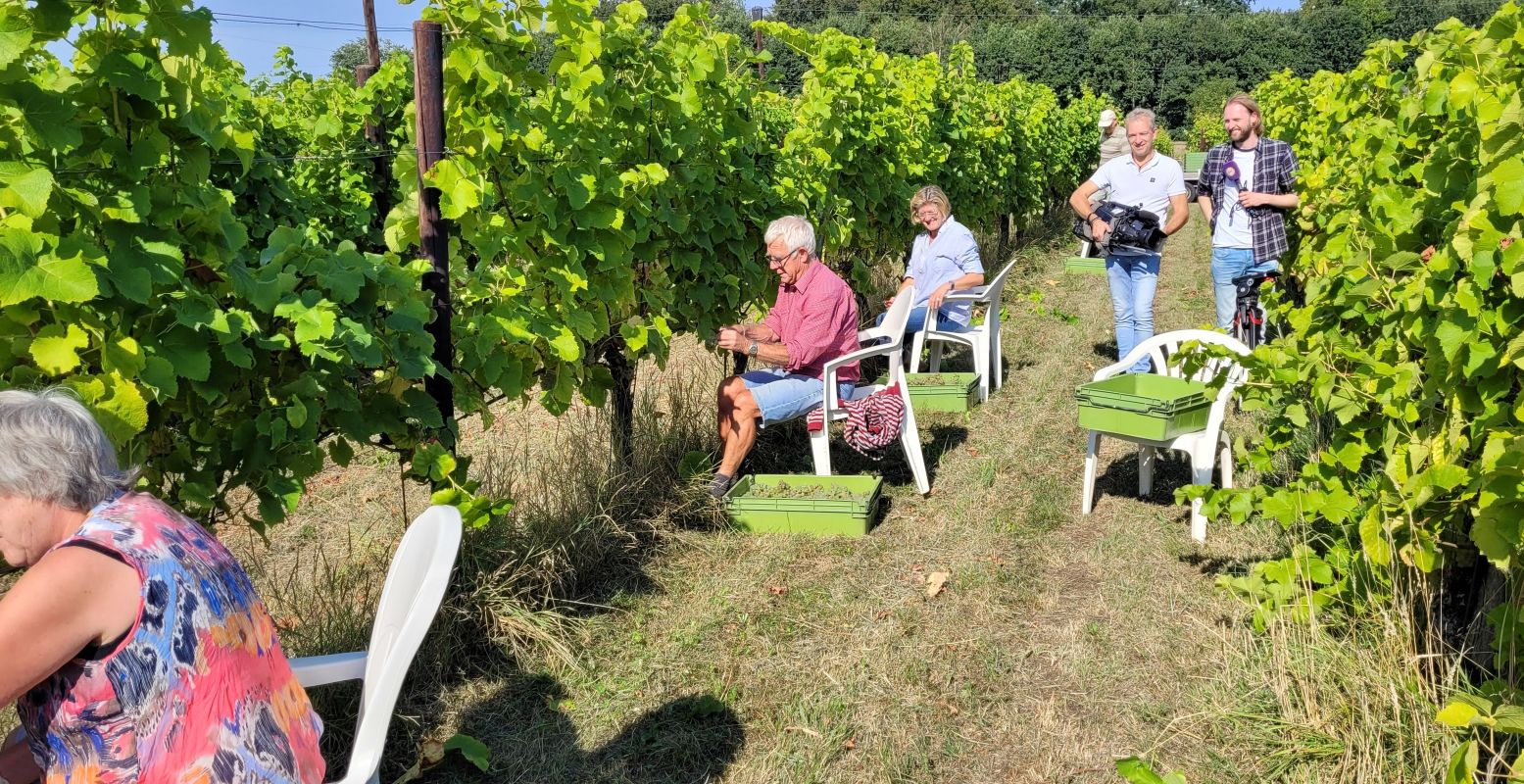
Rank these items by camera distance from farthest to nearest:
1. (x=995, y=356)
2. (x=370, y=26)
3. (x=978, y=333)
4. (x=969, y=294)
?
(x=370, y=26) < (x=995, y=356) < (x=978, y=333) < (x=969, y=294)

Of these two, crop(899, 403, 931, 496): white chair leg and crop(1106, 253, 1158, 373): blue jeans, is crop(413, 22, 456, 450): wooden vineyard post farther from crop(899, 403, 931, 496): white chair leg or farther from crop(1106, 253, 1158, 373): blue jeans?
crop(1106, 253, 1158, 373): blue jeans

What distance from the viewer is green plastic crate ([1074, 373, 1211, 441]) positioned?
463 centimetres

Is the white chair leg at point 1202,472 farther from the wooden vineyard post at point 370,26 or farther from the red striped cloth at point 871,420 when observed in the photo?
the wooden vineyard post at point 370,26

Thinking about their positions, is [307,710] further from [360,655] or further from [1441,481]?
[1441,481]

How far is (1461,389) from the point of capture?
2.68 metres

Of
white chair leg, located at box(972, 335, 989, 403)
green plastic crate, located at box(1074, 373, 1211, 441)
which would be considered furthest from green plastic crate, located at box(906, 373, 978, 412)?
green plastic crate, located at box(1074, 373, 1211, 441)

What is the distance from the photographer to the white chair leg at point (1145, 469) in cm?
528

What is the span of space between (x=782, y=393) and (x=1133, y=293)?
2633 mm

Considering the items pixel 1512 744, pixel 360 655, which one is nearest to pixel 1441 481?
pixel 1512 744

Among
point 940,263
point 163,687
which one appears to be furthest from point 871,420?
point 163,687

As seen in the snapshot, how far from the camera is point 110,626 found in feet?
5.68

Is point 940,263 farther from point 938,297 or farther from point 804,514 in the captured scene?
point 804,514

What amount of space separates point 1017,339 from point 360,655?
24.5 feet

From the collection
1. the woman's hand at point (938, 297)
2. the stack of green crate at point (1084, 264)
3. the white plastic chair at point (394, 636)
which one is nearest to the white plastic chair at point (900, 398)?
the woman's hand at point (938, 297)
